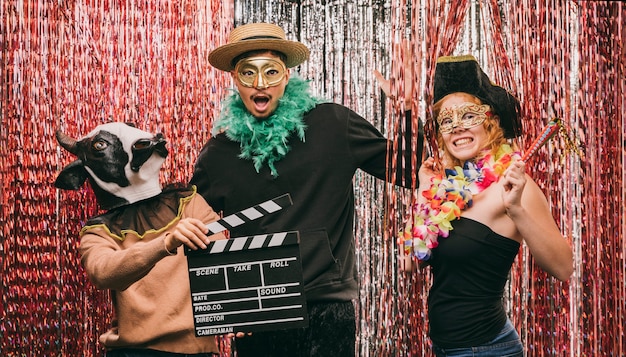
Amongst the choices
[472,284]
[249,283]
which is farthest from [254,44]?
[472,284]

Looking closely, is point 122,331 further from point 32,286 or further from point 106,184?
point 32,286

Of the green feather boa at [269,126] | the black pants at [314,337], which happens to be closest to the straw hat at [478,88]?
the green feather boa at [269,126]

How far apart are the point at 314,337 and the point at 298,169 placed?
1.92 feet

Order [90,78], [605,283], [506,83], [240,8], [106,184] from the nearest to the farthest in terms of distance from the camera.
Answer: [106,184] → [506,83] → [605,283] → [90,78] → [240,8]

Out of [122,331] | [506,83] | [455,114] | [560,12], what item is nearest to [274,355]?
[122,331]

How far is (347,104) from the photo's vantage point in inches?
157

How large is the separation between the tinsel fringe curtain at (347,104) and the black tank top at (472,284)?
1.64 feet

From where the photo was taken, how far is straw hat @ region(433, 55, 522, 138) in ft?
8.19

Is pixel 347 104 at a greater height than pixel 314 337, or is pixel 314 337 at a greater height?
pixel 347 104

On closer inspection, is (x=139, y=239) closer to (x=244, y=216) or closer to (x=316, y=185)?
(x=244, y=216)

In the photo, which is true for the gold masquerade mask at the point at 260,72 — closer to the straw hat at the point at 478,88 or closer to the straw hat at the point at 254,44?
the straw hat at the point at 254,44

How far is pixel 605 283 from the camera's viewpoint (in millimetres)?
3232

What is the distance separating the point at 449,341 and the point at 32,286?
Result: 6.45 ft

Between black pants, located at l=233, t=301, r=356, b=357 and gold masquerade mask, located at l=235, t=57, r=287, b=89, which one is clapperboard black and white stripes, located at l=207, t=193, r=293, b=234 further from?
gold masquerade mask, located at l=235, t=57, r=287, b=89
